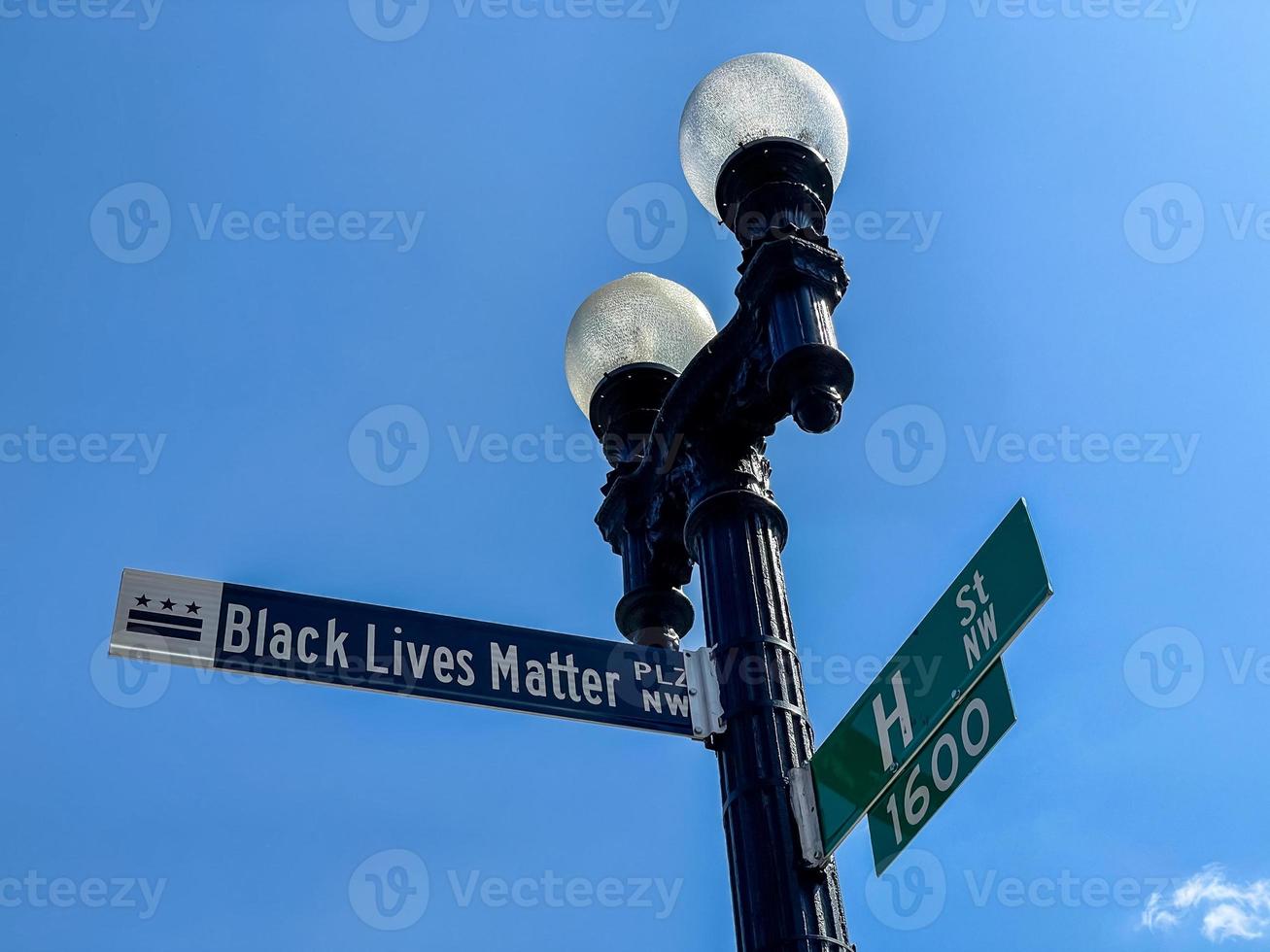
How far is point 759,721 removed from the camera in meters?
4.07

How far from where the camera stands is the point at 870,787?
363cm

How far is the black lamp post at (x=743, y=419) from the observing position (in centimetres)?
389

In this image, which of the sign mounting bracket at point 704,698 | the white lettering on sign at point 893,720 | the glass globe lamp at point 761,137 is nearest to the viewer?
the white lettering on sign at point 893,720

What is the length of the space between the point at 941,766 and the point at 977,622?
1.26 feet

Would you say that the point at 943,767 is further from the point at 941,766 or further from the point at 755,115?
the point at 755,115

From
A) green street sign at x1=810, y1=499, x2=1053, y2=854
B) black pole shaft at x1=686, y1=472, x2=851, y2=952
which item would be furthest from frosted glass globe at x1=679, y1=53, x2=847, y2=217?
green street sign at x1=810, y1=499, x2=1053, y2=854

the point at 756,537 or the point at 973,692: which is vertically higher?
the point at 756,537

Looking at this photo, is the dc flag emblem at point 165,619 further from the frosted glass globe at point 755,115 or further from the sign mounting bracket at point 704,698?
the frosted glass globe at point 755,115

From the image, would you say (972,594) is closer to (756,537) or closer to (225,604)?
(756,537)

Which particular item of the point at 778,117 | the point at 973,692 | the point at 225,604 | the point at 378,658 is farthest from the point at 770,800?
the point at 778,117

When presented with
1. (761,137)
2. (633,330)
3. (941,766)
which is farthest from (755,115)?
(941,766)

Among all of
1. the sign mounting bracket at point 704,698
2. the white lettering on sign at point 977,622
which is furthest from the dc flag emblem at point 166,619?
the white lettering on sign at point 977,622

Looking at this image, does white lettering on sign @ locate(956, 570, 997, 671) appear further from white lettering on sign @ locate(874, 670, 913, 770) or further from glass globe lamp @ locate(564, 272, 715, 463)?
glass globe lamp @ locate(564, 272, 715, 463)

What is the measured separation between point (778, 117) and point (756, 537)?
1.49m
